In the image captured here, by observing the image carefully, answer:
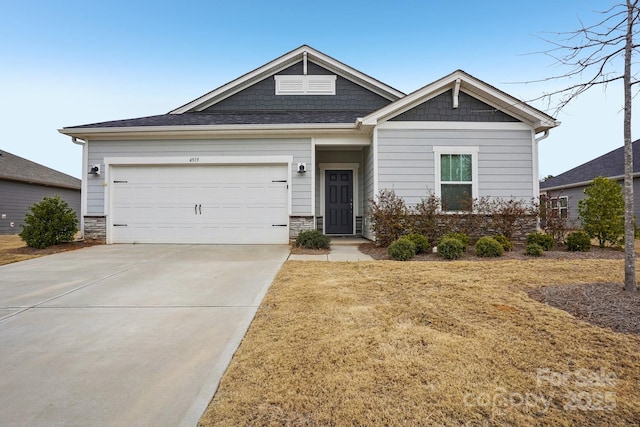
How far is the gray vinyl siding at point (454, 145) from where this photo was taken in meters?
8.25

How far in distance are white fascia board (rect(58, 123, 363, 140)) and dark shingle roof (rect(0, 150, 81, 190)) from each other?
9.52 meters

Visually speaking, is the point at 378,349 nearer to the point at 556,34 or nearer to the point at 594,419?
the point at 594,419

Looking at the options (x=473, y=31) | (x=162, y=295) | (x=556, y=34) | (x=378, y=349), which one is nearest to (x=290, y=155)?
Result: (x=162, y=295)

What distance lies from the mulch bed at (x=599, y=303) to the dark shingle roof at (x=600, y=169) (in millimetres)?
14898

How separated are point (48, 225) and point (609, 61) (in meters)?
11.1

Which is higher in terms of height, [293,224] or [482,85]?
[482,85]

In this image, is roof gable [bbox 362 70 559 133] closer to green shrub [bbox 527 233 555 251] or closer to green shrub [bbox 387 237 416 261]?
green shrub [bbox 527 233 555 251]

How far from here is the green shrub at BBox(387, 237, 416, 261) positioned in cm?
618

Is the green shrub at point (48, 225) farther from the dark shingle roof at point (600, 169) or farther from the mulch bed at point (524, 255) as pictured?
the dark shingle roof at point (600, 169)

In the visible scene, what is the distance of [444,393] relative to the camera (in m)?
1.81

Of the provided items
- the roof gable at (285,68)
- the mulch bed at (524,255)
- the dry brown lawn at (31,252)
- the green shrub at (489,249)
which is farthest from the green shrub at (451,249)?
the dry brown lawn at (31,252)

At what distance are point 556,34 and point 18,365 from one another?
6374 millimetres

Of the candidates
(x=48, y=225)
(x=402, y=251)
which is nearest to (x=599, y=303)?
(x=402, y=251)

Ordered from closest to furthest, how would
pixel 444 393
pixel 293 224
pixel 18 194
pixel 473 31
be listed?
→ pixel 444 393, pixel 293 224, pixel 473 31, pixel 18 194
